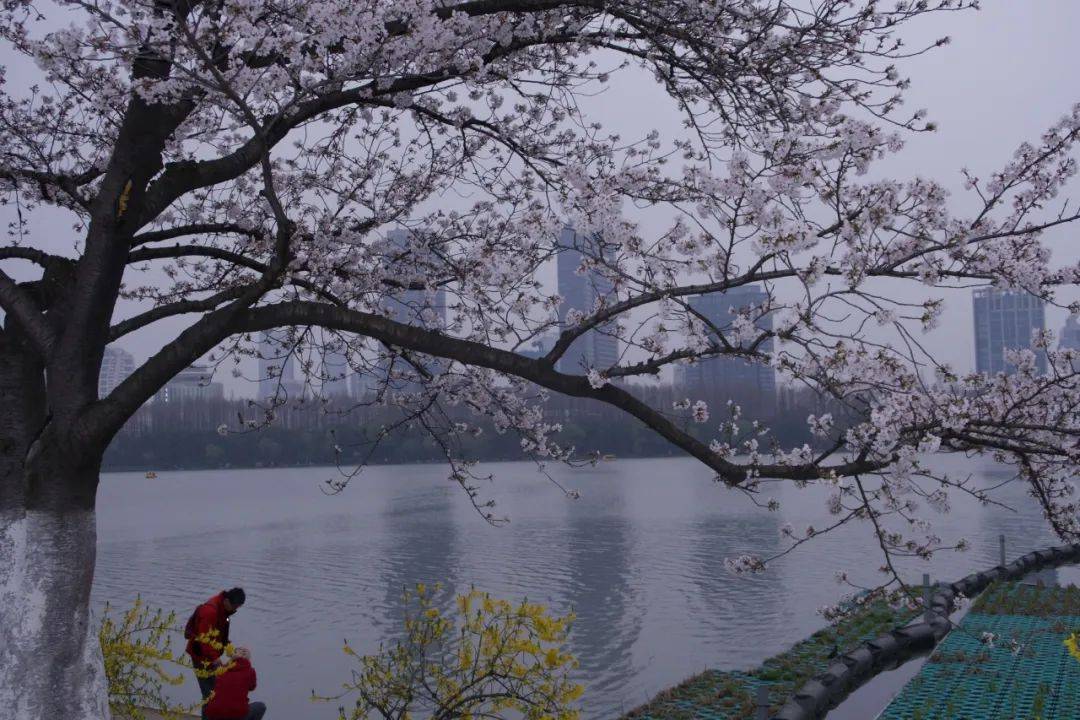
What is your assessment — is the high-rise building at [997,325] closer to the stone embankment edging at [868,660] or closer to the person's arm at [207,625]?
the stone embankment edging at [868,660]

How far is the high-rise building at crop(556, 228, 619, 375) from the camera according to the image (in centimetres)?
549

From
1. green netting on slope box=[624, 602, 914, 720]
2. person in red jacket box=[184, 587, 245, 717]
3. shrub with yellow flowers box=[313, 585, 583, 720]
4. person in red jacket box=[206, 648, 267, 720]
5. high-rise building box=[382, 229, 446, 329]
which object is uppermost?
high-rise building box=[382, 229, 446, 329]

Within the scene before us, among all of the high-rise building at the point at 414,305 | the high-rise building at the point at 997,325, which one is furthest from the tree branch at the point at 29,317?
the high-rise building at the point at 997,325

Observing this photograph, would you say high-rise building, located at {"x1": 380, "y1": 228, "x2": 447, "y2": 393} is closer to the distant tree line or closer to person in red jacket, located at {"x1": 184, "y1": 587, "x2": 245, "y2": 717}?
person in red jacket, located at {"x1": 184, "y1": 587, "x2": 245, "y2": 717}

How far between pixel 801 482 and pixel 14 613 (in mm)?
4128

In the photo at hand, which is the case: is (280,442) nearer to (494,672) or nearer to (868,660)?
(868,660)

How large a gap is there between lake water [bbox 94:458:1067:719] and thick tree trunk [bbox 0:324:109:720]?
7.66m

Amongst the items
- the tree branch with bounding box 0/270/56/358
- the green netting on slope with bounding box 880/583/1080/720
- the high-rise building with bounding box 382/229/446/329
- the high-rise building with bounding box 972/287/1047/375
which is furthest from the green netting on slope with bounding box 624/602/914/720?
the tree branch with bounding box 0/270/56/358

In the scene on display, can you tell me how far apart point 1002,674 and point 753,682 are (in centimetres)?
262

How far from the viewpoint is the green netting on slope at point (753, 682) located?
32.1 feet

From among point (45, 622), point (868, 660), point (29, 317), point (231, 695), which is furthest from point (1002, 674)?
point (29, 317)

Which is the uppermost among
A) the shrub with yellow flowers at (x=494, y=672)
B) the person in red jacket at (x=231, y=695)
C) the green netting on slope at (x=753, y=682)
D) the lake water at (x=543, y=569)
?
the shrub with yellow flowers at (x=494, y=672)

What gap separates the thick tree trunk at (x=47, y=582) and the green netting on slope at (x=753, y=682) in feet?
17.9

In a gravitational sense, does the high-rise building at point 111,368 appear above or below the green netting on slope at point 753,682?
above
